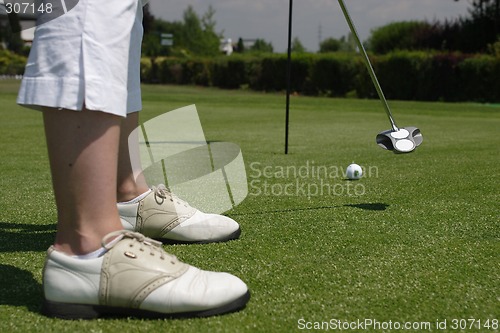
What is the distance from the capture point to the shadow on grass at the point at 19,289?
171 cm

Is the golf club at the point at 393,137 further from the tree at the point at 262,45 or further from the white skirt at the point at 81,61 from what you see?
the tree at the point at 262,45

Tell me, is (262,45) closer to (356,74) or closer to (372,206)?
(356,74)

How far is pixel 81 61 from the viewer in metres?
1.60

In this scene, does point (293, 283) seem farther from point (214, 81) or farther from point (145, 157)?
point (214, 81)

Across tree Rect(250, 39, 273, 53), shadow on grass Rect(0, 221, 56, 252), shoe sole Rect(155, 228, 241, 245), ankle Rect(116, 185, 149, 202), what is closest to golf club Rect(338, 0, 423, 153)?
shoe sole Rect(155, 228, 241, 245)

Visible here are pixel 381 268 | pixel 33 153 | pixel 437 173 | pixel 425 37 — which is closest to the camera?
pixel 381 268

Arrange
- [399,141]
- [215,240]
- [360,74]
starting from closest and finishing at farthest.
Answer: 1. [215,240]
2. [399,141]
3. [360,74]

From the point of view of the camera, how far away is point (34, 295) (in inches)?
70.1

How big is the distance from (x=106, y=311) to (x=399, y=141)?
2116mm

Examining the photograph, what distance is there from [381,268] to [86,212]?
0.91 m

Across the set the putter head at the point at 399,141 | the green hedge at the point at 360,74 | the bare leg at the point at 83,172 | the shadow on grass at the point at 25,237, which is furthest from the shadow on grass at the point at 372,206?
the green hedge at the point at 360,74

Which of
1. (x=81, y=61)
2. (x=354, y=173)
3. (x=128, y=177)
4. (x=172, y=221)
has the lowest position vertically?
(x=354, y=173)

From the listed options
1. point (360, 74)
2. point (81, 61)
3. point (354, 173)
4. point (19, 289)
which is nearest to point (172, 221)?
point (19, 289)

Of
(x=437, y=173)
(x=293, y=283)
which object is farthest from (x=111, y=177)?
(x=437, y=173)
